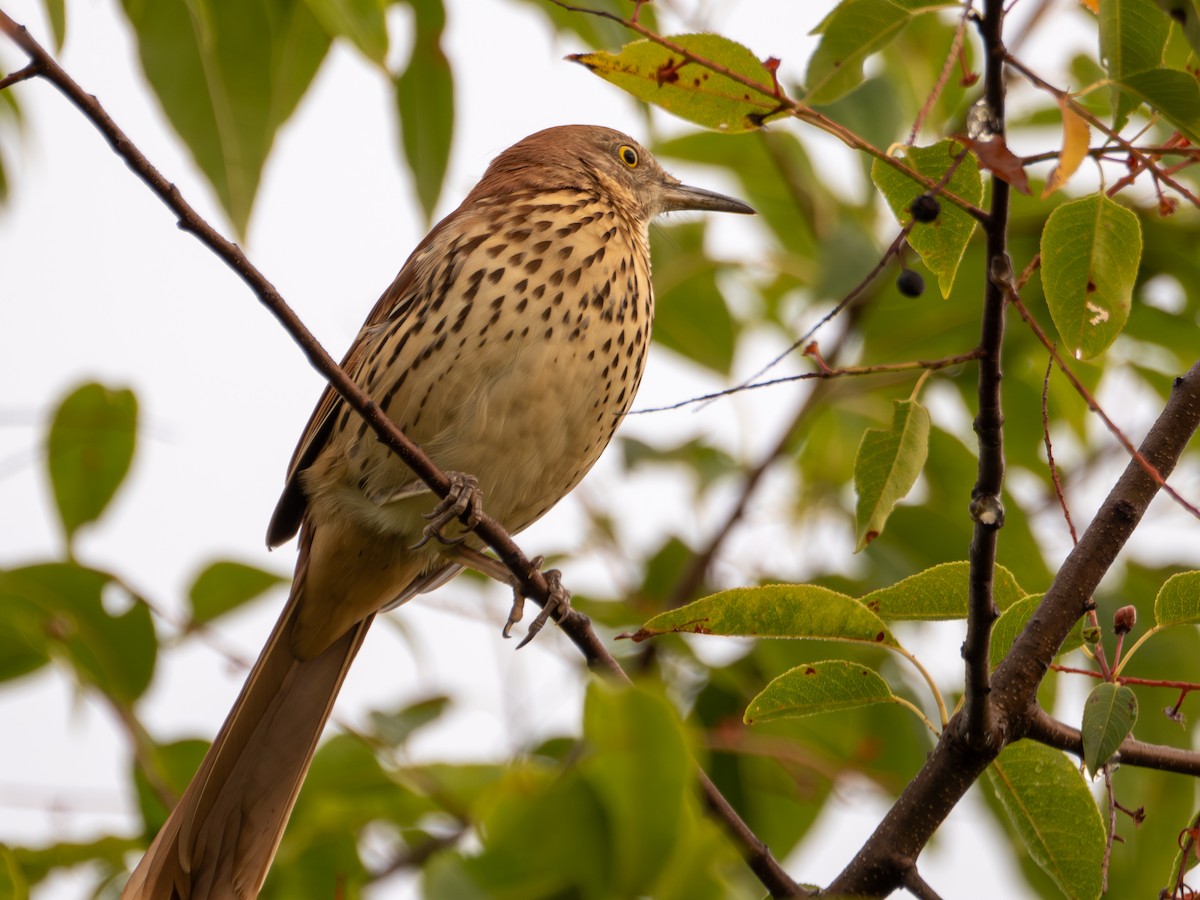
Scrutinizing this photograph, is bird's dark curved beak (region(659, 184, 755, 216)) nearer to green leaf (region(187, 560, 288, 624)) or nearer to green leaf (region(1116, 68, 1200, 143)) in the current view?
Answer: green leaf (region(187, 560, 288, 624))

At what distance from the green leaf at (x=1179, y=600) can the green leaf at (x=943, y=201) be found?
541 millimetres

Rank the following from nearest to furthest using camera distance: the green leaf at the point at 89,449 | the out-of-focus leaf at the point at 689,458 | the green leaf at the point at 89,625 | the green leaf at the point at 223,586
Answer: the green leaf at the point at 89,625, the green leaf at the point at 89,449, the green leaf at the point at 223,586, the out-of-focus leaf at the point at 689,458

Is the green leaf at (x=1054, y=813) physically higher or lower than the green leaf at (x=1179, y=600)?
lower

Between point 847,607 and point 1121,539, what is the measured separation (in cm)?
44

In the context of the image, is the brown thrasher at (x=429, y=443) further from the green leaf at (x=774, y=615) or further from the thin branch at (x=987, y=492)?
the thin branch at (x=987, y=492)

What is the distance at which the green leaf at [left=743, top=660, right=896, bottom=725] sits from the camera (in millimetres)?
2217

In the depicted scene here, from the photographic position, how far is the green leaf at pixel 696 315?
4820 millimetres

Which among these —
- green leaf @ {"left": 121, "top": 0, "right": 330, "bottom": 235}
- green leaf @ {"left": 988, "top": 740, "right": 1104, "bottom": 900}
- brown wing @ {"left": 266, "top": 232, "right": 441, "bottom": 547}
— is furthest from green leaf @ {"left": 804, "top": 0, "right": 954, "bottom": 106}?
brown wing @ {"left": 266, "top": 232, "right": 441, "bottom": 547}

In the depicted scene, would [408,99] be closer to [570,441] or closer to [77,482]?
[570,441]

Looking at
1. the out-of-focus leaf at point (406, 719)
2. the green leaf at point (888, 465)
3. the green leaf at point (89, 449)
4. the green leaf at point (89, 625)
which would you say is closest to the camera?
the green leaf at point (888, 465)

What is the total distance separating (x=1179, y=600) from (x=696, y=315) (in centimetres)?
291

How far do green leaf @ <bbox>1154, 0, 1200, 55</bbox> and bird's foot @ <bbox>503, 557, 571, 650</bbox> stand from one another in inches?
67.3

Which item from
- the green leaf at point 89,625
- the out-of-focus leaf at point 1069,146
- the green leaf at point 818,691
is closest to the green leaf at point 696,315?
the green leaf at point 89,625

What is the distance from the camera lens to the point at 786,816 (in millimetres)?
4039
